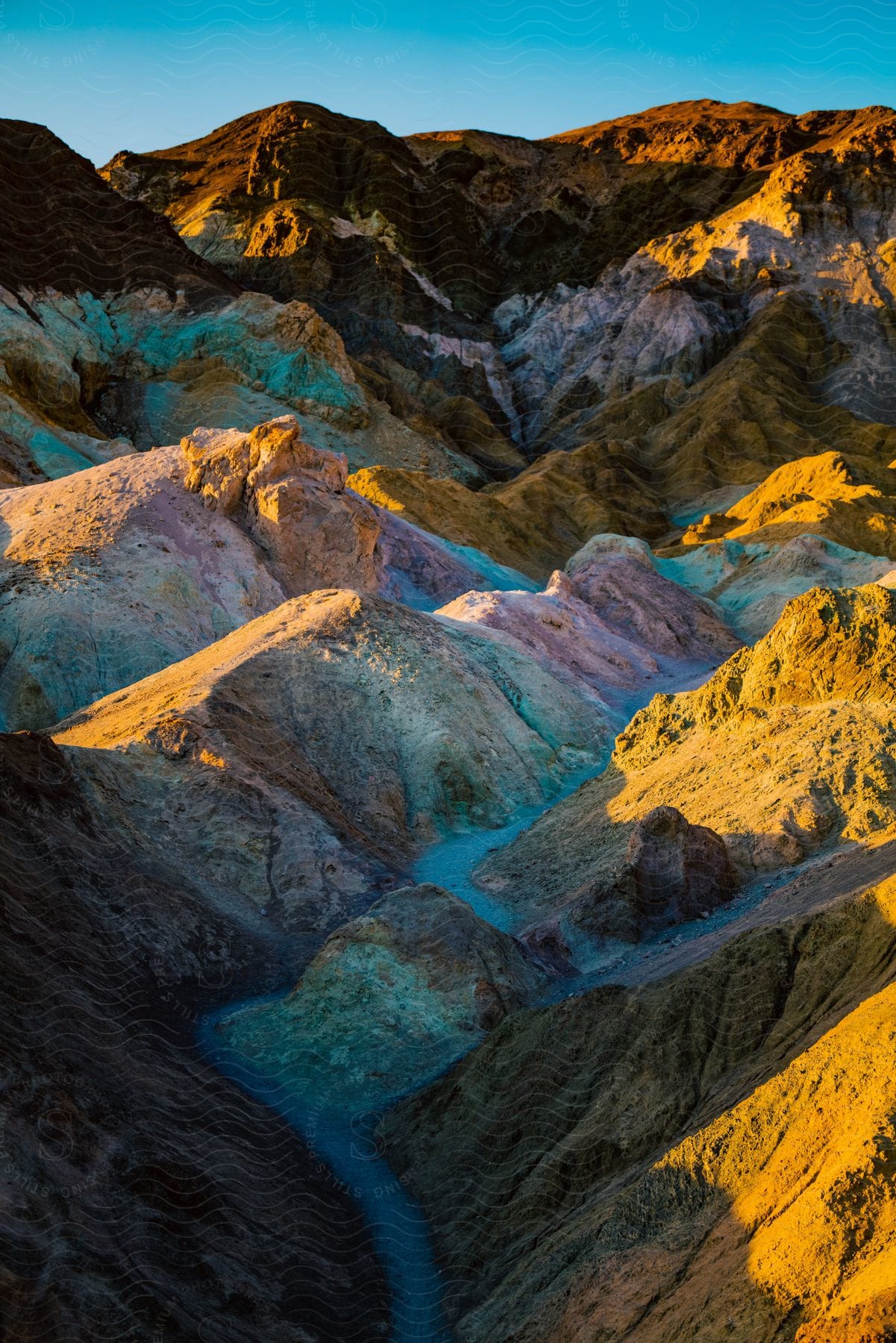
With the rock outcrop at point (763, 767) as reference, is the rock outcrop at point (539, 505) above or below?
above

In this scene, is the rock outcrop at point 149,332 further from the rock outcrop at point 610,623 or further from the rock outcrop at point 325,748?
the rock outcrop at point 325,748

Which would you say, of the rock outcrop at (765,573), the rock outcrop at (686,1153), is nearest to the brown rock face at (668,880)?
the rock outcrop at (686,1153)

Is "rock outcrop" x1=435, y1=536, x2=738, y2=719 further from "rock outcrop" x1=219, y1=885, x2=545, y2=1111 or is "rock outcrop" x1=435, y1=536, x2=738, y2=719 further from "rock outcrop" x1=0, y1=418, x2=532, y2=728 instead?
"rock outcrop" x1=219, y1=885, x2=545, y2=1111

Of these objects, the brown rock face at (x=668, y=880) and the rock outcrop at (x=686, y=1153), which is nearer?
the rock outcrop at (x=686, y=1153)

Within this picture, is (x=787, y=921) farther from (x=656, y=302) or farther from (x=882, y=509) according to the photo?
(x=656, y=302)

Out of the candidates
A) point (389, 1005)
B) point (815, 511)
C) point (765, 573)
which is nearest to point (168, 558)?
point (389, 1005)
